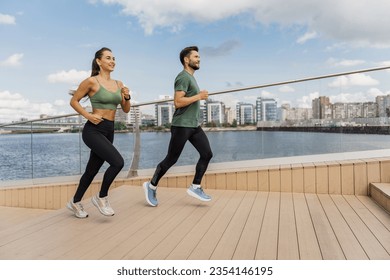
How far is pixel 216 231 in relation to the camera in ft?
7.92

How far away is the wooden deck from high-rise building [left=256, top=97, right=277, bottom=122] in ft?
3.43

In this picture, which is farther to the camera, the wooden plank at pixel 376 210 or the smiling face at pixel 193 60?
the smiling face at pixel 193 60

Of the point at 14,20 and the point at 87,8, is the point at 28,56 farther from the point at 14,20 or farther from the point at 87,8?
the point at 87,8

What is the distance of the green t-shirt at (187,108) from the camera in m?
3.04

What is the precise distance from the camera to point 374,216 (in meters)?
2.78

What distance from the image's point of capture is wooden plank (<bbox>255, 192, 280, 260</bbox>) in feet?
6.38

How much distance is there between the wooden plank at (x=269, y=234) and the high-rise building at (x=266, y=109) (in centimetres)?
114

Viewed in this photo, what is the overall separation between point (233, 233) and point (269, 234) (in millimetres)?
228

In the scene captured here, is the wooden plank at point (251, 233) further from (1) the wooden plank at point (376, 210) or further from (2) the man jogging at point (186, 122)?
(1) the wooden plank at point (376, 210)

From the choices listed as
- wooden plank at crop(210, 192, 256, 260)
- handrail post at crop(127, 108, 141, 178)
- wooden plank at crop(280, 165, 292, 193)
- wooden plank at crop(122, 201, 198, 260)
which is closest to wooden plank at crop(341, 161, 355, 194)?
wooden plank at crop(280, 165, 292, 193)

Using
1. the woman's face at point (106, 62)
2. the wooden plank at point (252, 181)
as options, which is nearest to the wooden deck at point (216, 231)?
the wooden plank at point (252, 181)

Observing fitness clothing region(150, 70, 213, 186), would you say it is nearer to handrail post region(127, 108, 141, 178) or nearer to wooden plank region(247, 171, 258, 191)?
wooden plank region(247, 171, 258, 191)

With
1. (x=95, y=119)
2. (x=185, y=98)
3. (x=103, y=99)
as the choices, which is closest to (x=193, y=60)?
(x=185, y=98)

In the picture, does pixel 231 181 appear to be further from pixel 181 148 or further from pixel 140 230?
pixel 140 230
